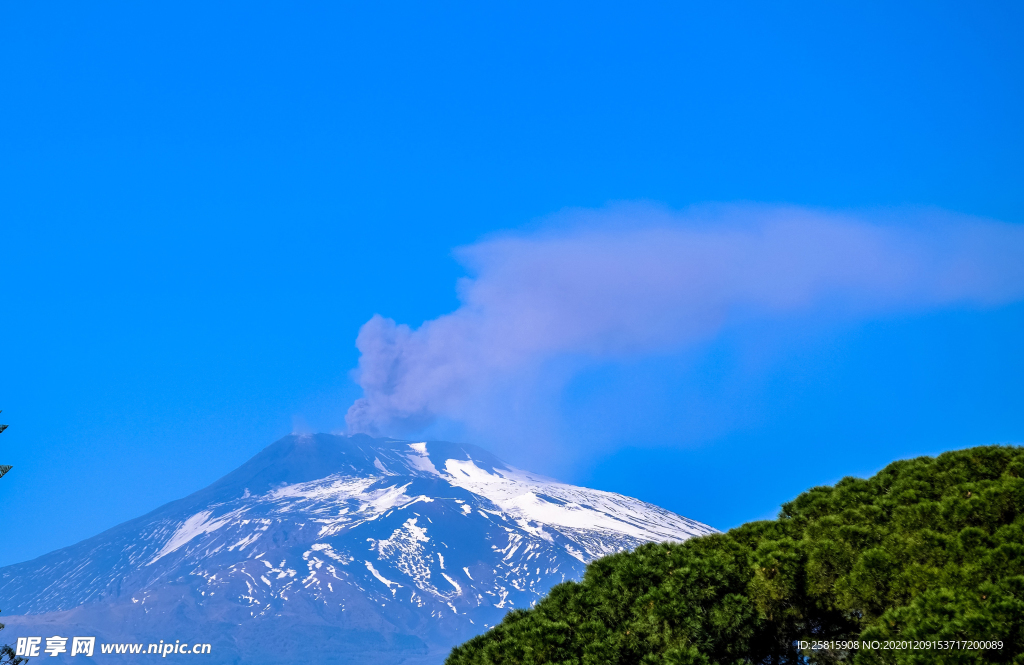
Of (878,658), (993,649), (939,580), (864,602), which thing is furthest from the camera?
(864,602)

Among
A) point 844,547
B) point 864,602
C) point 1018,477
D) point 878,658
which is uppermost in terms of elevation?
point 1018,477

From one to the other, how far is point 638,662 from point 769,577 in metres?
3.28

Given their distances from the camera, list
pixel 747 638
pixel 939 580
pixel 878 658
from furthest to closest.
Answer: pixel 747 638
pixel 939 580
pixel 878 658

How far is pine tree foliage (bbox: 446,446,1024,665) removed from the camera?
1455 cm

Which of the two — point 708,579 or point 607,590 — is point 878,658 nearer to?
point 708,579

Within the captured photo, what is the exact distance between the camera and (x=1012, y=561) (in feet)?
43.2

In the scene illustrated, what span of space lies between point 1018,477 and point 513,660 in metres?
10.3

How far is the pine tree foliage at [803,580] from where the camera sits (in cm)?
1455

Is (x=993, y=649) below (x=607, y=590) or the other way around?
below

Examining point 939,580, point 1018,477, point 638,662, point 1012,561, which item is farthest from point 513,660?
point 1018,477

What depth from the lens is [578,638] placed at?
1598 cm

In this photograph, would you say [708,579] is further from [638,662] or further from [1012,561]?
[1012,561]

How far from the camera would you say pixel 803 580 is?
16.6 metres

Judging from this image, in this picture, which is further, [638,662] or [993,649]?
[638,662]
